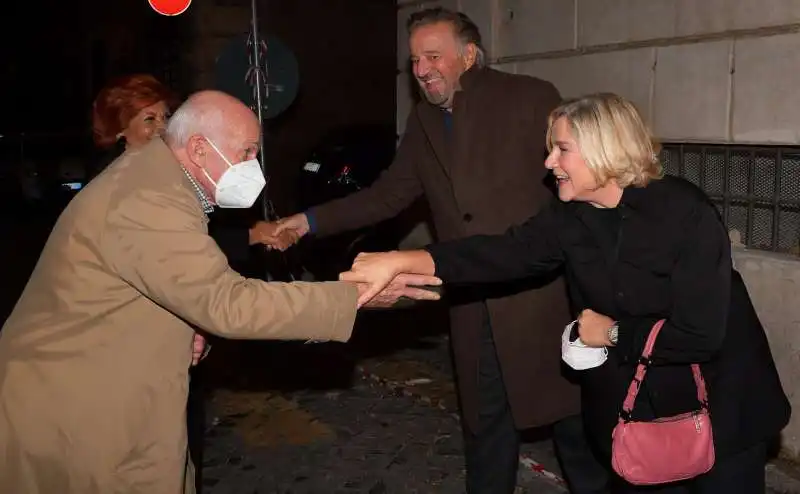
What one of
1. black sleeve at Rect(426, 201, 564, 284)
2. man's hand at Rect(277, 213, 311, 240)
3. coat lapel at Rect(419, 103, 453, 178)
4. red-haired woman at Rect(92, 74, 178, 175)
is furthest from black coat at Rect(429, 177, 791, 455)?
red-haired woman at Rect(92, 74, 178, 175)

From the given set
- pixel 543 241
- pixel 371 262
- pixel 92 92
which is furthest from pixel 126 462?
pixel 92 92

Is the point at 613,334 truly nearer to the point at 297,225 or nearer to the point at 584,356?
the point at 584,356

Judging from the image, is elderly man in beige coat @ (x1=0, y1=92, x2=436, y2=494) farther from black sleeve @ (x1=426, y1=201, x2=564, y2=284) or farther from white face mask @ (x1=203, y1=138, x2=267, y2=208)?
black sleeve @ (x1=426, y1=201, x2=564, y2=284)

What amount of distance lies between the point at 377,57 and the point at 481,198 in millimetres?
6490

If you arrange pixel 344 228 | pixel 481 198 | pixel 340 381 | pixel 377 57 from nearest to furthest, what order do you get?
pixel 481 198 < pixel 344 228 < pixel 340 381 < pixel 377 57

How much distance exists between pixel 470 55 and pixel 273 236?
1.37 metres

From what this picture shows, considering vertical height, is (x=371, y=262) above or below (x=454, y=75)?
below

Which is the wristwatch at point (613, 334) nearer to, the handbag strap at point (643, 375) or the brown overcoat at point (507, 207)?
the handbag strap at point (643, 375)

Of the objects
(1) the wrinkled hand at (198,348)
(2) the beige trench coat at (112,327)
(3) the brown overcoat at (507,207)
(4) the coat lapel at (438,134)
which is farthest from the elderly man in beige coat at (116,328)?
(4) the coat lapel at (438,134)

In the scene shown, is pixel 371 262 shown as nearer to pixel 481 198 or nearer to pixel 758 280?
pixel 481 198

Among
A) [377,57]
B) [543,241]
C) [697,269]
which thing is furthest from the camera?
[377,57]

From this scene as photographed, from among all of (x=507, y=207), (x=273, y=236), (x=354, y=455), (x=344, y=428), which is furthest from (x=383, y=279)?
(x=344, y=428)

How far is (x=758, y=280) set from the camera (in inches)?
199

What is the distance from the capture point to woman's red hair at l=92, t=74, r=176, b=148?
373 centimetres
